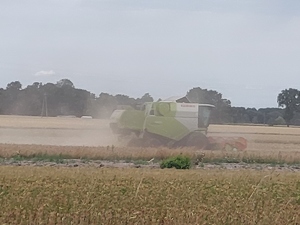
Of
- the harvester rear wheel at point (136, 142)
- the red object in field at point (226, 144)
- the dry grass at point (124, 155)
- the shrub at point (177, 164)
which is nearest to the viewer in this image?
the shrub at point (177, 164)

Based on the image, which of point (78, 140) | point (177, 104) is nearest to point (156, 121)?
point (177, 104)

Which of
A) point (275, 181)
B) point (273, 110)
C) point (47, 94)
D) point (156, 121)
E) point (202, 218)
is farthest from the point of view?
point (273, 110)

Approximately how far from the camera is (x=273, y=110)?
110 meters

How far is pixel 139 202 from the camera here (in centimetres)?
1002

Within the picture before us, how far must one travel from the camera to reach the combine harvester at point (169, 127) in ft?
110

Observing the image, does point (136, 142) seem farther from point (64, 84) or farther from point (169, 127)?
point (64, 84)

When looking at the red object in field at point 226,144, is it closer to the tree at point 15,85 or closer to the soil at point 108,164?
the soil at point 108,164


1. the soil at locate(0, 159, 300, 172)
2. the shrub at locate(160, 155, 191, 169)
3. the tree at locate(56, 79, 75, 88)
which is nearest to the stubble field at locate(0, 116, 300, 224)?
the shrub at locate(160, 155, 191, 169)

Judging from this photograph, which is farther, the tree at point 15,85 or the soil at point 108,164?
the tree at point 15,85

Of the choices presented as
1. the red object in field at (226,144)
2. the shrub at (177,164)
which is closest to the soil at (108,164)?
the shrub at (177,164)

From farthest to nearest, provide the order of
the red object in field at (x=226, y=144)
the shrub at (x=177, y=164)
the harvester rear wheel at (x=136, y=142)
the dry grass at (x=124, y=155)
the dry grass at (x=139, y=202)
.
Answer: the harvester rear wheel at (x=136, y=142)
the red object in field at (x=226, y=144)
the dry grass at (x=124, y=155)
the shrub at (x=177, y=164)
the dry grass at (x=139, y=202)

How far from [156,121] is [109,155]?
8.01 metres

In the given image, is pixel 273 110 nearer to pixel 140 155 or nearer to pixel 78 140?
pixel 78 140

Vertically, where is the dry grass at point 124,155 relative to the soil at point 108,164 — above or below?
above
